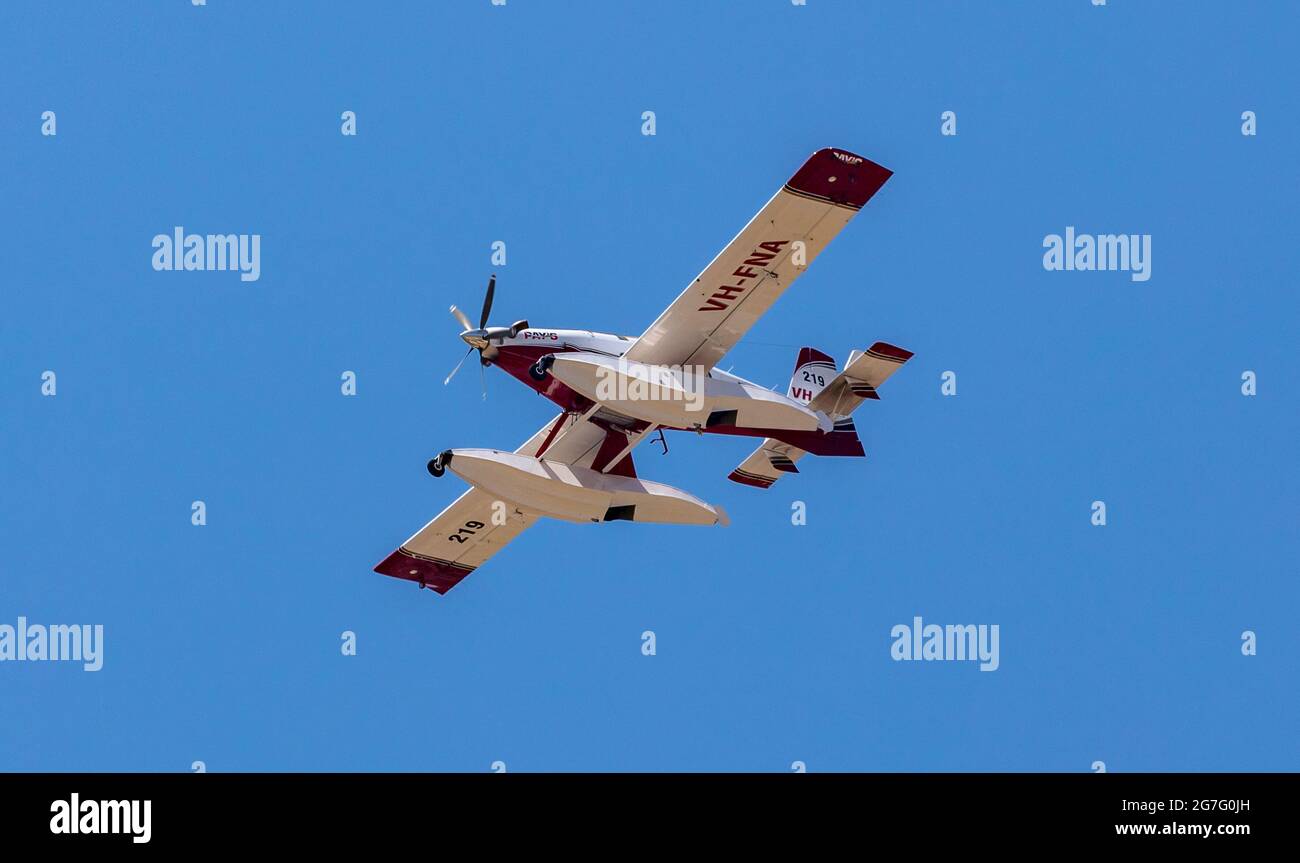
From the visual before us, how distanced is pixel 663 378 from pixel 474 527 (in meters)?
5.29

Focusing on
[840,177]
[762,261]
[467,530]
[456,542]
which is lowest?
[456,542]

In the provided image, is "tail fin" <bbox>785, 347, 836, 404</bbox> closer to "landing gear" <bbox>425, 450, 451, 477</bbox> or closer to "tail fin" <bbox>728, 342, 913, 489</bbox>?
"tail fin" <bbox>728, 342, 913, 489</bbox>

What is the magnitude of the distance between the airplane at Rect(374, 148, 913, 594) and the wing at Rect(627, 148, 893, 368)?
0.02 m

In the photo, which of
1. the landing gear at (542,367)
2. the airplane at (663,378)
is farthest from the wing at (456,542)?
the landing gear at (542,367)

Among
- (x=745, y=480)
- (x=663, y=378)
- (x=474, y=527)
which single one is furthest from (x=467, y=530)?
(x=663, y=378)

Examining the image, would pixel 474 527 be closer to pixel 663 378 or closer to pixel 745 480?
pixel 745 480

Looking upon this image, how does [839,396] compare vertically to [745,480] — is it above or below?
above

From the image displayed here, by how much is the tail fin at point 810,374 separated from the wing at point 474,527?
11.5ft

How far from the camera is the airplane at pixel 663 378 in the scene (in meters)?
25.1

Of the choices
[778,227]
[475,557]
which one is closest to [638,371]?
[778,227]

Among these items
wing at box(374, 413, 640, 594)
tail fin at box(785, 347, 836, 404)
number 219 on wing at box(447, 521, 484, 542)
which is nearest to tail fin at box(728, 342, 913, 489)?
tail fin at box(785, 347, 836, 404)

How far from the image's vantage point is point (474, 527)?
2962 centimetres

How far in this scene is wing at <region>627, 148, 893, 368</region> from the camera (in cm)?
2478

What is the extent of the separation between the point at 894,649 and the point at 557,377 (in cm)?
762
